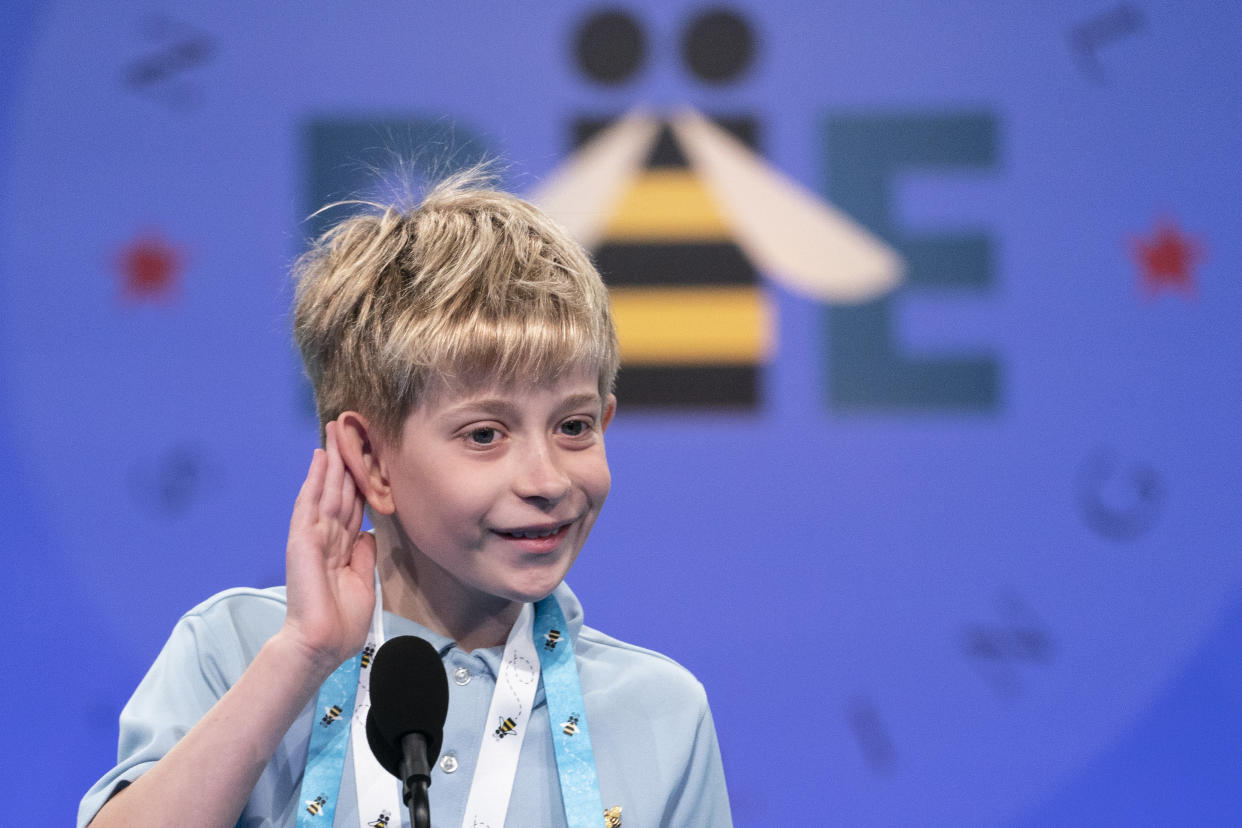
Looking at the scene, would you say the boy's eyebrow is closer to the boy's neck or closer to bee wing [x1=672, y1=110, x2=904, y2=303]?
the boy's neck

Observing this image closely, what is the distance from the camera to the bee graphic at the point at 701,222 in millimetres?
2533

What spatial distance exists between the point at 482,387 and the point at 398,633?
25 centimetres

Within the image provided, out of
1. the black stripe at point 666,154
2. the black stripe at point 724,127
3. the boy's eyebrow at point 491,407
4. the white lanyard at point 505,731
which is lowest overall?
the white lanyard at point 505,731

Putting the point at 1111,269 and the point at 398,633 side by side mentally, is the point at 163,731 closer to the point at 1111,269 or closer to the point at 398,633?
the point at 398,633

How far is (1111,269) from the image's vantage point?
2.61 meters

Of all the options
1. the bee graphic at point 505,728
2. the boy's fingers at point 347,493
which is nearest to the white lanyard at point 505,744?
the bee graphic at point 505,728

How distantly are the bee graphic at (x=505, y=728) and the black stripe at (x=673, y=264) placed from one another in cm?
139

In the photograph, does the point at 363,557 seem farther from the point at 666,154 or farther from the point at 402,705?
the point at 666,154

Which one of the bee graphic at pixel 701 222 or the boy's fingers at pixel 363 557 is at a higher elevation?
the bee graphic at pixel 701 222

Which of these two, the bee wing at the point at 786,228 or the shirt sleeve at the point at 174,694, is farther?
the bee wing at the point at 786,228

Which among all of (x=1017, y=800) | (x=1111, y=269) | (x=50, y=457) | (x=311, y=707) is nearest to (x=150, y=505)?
(x=50, y=457)

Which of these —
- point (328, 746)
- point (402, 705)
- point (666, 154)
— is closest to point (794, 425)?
point (666, 154)

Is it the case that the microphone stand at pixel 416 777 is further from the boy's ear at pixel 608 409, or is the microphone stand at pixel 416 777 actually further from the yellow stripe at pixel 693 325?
the yellow stripe at pixel 693 325

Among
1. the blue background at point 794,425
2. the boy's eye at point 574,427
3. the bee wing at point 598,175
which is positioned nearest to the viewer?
the boy's eye at point 574,427
